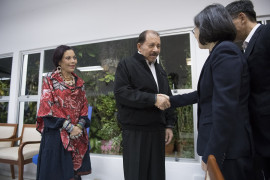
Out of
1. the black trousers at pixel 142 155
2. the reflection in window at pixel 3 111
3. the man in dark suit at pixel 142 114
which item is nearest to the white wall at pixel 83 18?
the reflection in window at pixel 3 111

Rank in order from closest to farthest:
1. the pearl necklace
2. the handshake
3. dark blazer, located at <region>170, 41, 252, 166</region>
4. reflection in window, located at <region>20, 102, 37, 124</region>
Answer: dark blazer, located at <region>170, 41, 252, 166</region> < the handshake < the pearl necklace < reflection in window, located at <region>20, 102, 37, 124</region>

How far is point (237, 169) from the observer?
858mm

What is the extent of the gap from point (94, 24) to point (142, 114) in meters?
2.20

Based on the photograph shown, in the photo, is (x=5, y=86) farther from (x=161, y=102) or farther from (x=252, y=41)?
(x=252, y=41)

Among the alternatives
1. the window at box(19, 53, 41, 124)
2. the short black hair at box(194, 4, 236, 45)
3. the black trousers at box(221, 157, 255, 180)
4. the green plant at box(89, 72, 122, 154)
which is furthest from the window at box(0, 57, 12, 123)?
the black trousers at box(221, 157, 255, 180)

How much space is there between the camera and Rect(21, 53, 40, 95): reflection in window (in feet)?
12.1

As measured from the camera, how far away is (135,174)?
1501mm

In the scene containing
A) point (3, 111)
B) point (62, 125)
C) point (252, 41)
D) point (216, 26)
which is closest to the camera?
point (216, 26)

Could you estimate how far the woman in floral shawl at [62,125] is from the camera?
1.70 metres

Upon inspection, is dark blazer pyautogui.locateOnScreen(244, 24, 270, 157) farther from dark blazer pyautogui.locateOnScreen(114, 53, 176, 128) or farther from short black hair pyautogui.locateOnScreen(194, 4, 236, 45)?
dark blazer pyautogui.locateOnScreen(114, 53, 176, 128)

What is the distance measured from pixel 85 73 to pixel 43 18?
140 cm

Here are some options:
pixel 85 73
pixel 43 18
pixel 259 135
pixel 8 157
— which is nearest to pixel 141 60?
pixel 259 135

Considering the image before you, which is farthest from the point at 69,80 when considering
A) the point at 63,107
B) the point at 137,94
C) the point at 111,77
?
the point at 111,77

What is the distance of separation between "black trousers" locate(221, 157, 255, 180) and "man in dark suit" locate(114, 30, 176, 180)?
2.27 ft
